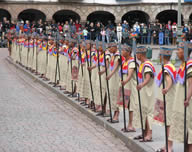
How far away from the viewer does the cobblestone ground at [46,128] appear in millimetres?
8711

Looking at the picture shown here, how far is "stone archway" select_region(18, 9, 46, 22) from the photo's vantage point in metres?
50.8

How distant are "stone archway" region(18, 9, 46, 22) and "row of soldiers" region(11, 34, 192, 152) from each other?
3302cm

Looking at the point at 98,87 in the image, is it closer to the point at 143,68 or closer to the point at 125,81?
the point at 125,81

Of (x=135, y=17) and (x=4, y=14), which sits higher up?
(x=4, y=14)

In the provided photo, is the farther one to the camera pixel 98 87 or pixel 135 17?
pixel 135 17

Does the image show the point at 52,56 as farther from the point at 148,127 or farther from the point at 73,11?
the point at 73,11

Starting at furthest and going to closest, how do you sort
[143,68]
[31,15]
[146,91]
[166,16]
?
[166,16] < [31,15] < [146,91] < [143,68]

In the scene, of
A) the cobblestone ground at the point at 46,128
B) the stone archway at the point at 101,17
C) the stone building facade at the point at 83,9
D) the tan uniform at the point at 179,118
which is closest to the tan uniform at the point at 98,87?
the cobblestone ground at the point at 46,128

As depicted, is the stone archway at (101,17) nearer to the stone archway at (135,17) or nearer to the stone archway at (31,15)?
the stone archway at (135,17)

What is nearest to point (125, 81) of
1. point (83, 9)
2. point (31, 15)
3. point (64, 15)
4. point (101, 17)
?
point (83, 9)

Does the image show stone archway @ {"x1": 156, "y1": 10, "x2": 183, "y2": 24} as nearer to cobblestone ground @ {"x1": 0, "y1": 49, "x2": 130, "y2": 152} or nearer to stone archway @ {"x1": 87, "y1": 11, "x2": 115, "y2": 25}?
stone archway @ {"x1": 87, "y1": 11, "x2": 115, "y2": 25}

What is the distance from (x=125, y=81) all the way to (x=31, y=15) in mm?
43497

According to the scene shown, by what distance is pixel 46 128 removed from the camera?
1034cm

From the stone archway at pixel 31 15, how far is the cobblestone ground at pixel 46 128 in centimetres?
3566
